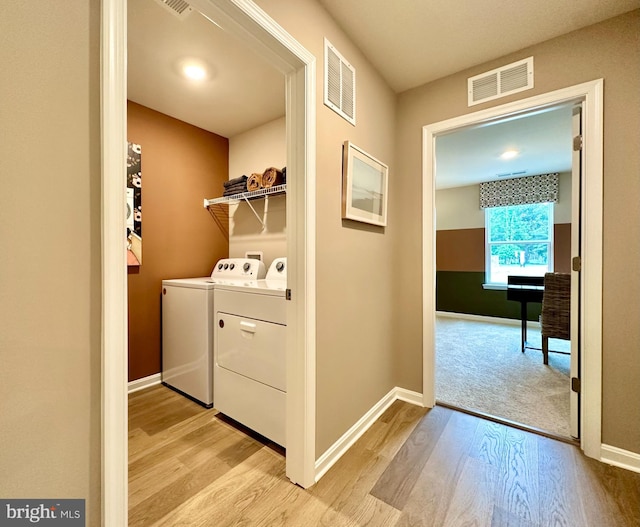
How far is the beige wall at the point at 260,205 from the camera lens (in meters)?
2.62

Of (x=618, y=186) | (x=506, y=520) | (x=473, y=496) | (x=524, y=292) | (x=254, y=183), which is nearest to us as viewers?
(x=506, y=520)

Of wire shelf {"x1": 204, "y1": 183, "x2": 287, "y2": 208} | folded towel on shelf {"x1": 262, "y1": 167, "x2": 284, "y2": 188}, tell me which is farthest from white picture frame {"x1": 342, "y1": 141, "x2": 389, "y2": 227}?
folded towel on shelf {"x1": 262, "y1": 167, "x2": 284, "y2": 188}

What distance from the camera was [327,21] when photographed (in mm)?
1518

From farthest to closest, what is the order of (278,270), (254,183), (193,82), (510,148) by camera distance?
1. (510,148)
2. (254,183)
3. (278,270)
4. (193,82)

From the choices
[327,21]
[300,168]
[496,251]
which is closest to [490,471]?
[300,168]

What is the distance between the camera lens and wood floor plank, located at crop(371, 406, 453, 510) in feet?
4.36

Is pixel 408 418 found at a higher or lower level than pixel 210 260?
lower

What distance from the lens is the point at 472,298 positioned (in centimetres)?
528

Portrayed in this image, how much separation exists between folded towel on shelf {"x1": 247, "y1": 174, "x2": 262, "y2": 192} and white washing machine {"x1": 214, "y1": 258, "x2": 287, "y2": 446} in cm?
95

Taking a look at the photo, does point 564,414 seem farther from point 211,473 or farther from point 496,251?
point 496,251
